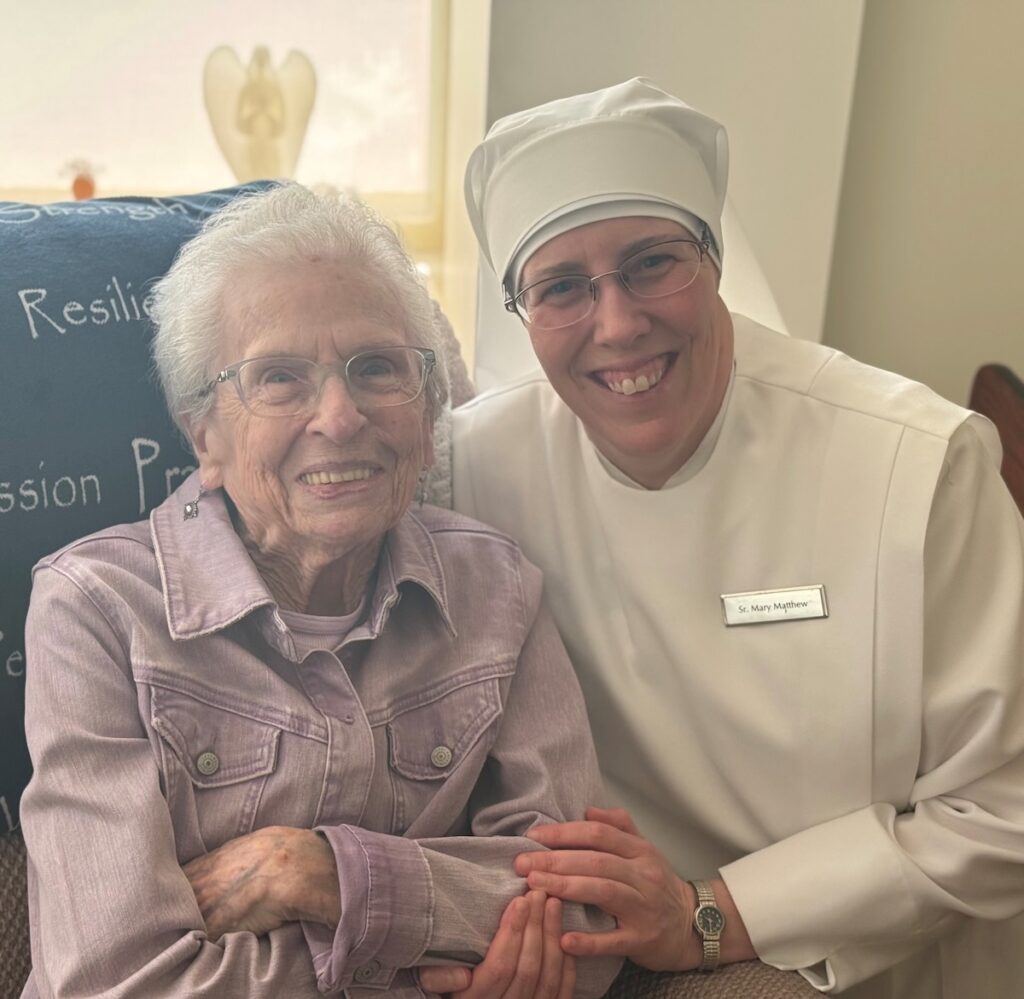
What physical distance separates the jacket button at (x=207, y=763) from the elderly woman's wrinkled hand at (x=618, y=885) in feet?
1.15

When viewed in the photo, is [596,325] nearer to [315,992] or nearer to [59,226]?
[59,226]

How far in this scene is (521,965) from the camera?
1.26 metres

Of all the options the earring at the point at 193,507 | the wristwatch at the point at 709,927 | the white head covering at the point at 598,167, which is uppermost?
the white head covering at the point at 598,167

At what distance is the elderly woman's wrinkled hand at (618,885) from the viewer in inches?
51.5

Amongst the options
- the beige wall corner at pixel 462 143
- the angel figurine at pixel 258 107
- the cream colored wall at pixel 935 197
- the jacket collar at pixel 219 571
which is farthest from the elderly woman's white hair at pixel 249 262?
the cream colored wall at pixel 935 197

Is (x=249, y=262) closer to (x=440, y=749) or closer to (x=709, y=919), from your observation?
(x=440, y=749)

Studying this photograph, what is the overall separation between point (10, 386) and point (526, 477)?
0.68 m

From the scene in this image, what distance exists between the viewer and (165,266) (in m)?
1.52

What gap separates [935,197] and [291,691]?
206cm

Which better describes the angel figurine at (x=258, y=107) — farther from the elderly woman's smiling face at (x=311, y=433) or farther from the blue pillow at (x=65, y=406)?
the elderly woman's smiling face at (x=311, y=433)

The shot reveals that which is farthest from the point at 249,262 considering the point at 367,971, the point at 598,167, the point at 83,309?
the point at 367,971

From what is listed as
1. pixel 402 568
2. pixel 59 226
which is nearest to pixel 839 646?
pixel 402 568

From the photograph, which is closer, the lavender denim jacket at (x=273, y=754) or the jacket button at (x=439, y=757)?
the lavender denim jacket at (x=273, y=754)

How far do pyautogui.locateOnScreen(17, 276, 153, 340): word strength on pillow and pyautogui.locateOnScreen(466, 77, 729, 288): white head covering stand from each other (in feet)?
1.52
